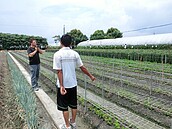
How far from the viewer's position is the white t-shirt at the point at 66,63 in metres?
2.71

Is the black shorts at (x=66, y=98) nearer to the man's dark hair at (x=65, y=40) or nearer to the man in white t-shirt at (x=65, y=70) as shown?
the man in white t-shirt at (x=65, y=70)

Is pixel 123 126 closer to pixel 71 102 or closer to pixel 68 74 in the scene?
pixel 71 102

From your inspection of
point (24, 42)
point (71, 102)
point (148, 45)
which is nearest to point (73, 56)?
point (71, 102)

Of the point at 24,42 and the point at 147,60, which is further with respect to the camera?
the point at 24,42

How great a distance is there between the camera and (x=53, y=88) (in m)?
6.02

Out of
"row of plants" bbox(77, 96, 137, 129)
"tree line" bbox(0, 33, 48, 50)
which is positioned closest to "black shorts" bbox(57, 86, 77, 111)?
"row of plants" bbox(77, 96, 137, 129)

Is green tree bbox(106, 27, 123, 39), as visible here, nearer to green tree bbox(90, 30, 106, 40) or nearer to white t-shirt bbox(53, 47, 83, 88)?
→ green tree bbox(90, 30, 106, 40)

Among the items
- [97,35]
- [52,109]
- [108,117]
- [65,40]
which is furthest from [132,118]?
[97,35]

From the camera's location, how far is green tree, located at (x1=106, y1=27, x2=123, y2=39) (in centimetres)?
4517

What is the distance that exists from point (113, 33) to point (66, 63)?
4388 cm

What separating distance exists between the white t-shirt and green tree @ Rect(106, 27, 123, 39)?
1659 inches

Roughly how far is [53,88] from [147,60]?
10178 mm

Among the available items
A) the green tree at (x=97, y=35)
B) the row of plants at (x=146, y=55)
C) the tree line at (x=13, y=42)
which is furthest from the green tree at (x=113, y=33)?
the row of plants at (x=146, y=55)

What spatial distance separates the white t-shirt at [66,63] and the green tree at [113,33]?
42.1 m
